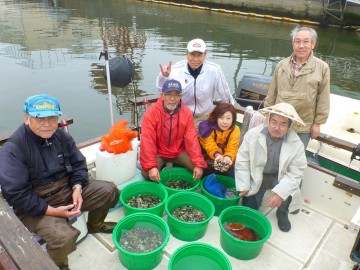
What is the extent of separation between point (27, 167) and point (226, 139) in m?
2.19

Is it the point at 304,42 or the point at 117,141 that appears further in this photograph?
the point at 117,141

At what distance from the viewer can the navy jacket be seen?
2.02 meters

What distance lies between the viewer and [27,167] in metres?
2.16

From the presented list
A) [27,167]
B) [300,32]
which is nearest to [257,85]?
[300,32]

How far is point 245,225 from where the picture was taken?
2.95m

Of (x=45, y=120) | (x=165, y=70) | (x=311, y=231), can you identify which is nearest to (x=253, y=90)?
(x=165, y=70)

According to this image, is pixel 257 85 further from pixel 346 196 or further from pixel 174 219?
pixel 174 219

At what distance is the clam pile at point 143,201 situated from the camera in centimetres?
302

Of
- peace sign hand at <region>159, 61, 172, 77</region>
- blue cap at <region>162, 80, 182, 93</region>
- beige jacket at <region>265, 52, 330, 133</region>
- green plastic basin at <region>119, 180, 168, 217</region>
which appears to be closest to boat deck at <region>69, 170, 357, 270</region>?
green plastic basin at <region>119, 180, 168, 217</region>

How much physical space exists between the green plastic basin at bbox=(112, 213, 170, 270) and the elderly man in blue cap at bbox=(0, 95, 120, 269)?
34 cm

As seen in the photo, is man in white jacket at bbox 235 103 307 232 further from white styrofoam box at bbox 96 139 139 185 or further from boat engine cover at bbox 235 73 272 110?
boat engine cover at bbox 235 73 272 110

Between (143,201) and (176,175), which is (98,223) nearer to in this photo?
(143,201)

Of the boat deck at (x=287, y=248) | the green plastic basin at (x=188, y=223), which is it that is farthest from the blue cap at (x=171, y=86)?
the boat deck at (x=287, y=248)

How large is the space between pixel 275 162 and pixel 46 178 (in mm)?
2196
